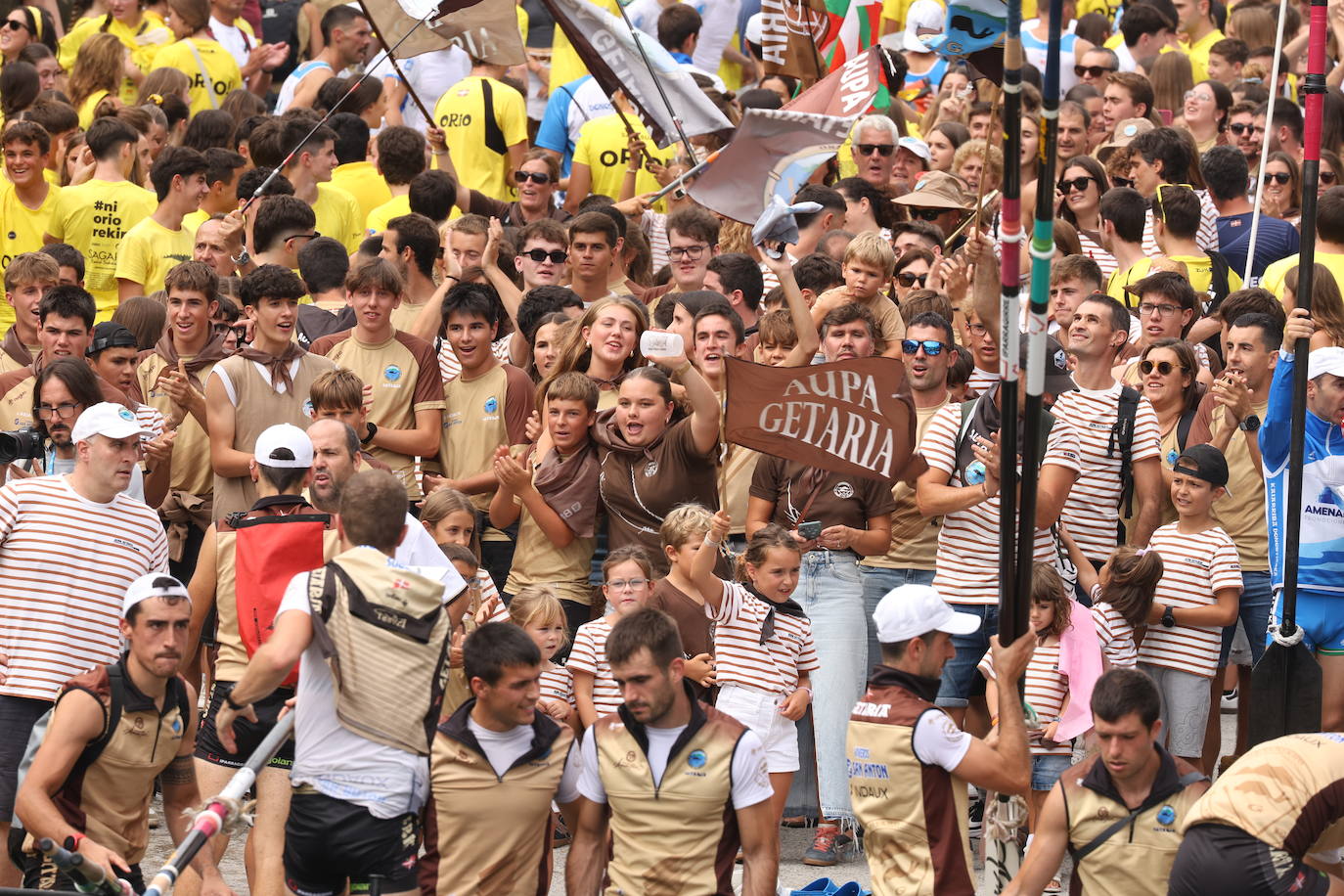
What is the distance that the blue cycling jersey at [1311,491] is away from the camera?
8609mm

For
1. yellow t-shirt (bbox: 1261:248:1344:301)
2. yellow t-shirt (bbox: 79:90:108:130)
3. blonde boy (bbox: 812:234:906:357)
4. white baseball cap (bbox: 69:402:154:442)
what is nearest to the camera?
white baseball cap (bbox: 69:402:154:442)

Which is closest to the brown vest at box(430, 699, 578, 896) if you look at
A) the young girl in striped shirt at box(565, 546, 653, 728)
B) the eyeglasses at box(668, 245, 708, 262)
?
the young girl in striped shirt at box(565, 546, 653, 728)

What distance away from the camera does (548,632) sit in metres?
8.23

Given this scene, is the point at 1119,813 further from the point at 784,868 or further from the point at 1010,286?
the point at 784,868

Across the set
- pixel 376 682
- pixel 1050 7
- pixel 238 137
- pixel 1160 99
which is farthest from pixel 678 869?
pixel 1160 99

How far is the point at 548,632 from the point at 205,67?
921 centimetres

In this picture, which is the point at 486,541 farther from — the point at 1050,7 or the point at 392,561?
the point at 1050,7

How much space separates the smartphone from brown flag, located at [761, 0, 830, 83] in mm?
5090

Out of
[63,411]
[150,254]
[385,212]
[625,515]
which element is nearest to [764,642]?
[625,515]

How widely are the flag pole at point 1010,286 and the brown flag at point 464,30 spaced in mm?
6705

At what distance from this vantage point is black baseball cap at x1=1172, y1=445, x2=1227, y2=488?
8766 millimetres

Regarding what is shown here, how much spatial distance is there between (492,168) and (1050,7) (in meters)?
8.64

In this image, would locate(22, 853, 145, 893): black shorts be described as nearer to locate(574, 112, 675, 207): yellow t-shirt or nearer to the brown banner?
the brown banner

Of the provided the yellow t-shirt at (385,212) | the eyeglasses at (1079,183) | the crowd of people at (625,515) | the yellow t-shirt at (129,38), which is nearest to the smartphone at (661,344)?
the crowd of people at (625,515)
